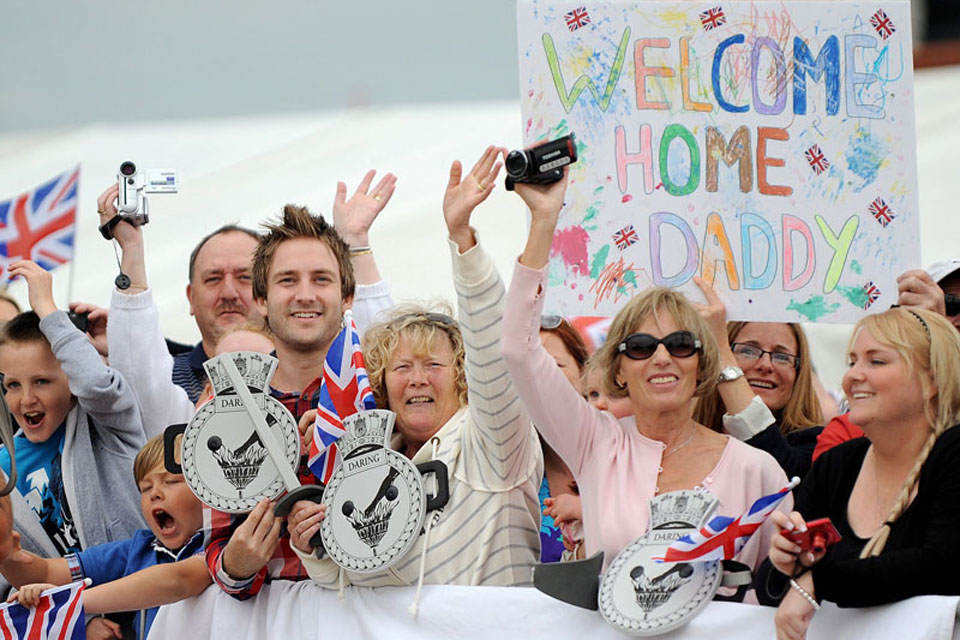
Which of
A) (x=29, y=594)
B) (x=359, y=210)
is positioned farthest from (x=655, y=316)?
(x=29, y=594)

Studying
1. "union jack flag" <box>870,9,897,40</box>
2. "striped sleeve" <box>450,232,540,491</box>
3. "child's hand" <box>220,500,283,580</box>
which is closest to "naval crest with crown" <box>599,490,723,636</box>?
"striped sleeve" <box>450,232,540,491</box>

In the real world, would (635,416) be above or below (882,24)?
below

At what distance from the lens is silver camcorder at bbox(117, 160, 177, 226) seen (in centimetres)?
422

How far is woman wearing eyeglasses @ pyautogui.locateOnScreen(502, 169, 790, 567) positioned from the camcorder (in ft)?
0.12

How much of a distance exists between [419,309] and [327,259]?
39 cm

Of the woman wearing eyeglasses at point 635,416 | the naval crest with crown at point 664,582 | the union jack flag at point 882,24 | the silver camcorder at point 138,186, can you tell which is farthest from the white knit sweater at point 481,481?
the union jack flag at point 882,24

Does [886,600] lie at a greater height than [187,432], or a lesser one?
lesser

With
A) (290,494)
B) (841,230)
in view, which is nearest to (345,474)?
(290,494)

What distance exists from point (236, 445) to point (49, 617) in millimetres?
652

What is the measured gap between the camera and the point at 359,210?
15.0 feet

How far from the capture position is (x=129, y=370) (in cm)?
439

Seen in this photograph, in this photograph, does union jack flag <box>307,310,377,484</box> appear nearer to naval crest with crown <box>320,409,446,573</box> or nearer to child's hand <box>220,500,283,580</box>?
naval crest with crown <box>320,409,446,573</box>

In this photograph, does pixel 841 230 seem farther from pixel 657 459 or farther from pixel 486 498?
pixel 486 498

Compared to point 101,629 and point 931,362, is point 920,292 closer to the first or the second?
point 931,362
